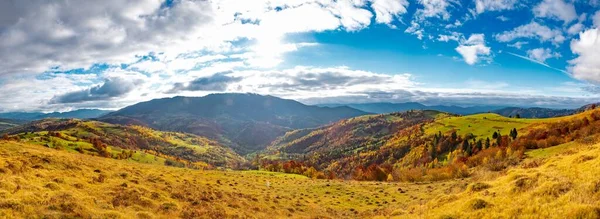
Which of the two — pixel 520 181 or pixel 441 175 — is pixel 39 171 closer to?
pixel 520 181

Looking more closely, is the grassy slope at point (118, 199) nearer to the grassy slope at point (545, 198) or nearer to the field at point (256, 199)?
the field at point (256, 199)

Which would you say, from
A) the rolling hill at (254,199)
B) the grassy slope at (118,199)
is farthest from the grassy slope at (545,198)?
the grassy slope at (118,199)

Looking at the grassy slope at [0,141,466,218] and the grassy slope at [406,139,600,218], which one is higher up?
the grassy slope at [406,139,600,218]

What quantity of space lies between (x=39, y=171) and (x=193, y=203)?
14841mm

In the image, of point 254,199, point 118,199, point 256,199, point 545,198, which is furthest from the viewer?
point 256,199

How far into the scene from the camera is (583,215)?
1402 cm

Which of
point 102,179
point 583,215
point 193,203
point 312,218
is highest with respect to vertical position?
point 583,215

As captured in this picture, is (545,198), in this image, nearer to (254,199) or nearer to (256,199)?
(254,199)

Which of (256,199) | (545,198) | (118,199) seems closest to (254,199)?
(256,199)

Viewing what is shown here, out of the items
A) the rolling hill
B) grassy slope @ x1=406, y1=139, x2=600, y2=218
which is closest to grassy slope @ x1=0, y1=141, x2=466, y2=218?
the rolling hill

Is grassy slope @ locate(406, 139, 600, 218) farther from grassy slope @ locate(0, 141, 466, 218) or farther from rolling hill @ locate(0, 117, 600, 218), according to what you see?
grassy slope @ locate(0, 141, 466, 218)

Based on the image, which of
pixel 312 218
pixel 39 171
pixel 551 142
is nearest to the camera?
pixel 39 171

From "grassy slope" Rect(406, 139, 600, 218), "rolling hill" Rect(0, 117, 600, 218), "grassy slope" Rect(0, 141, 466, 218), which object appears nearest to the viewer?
"grassy slope" Rect(406, 139, 600, 218)

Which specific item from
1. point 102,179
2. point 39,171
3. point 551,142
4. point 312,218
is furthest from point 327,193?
point 551,142
